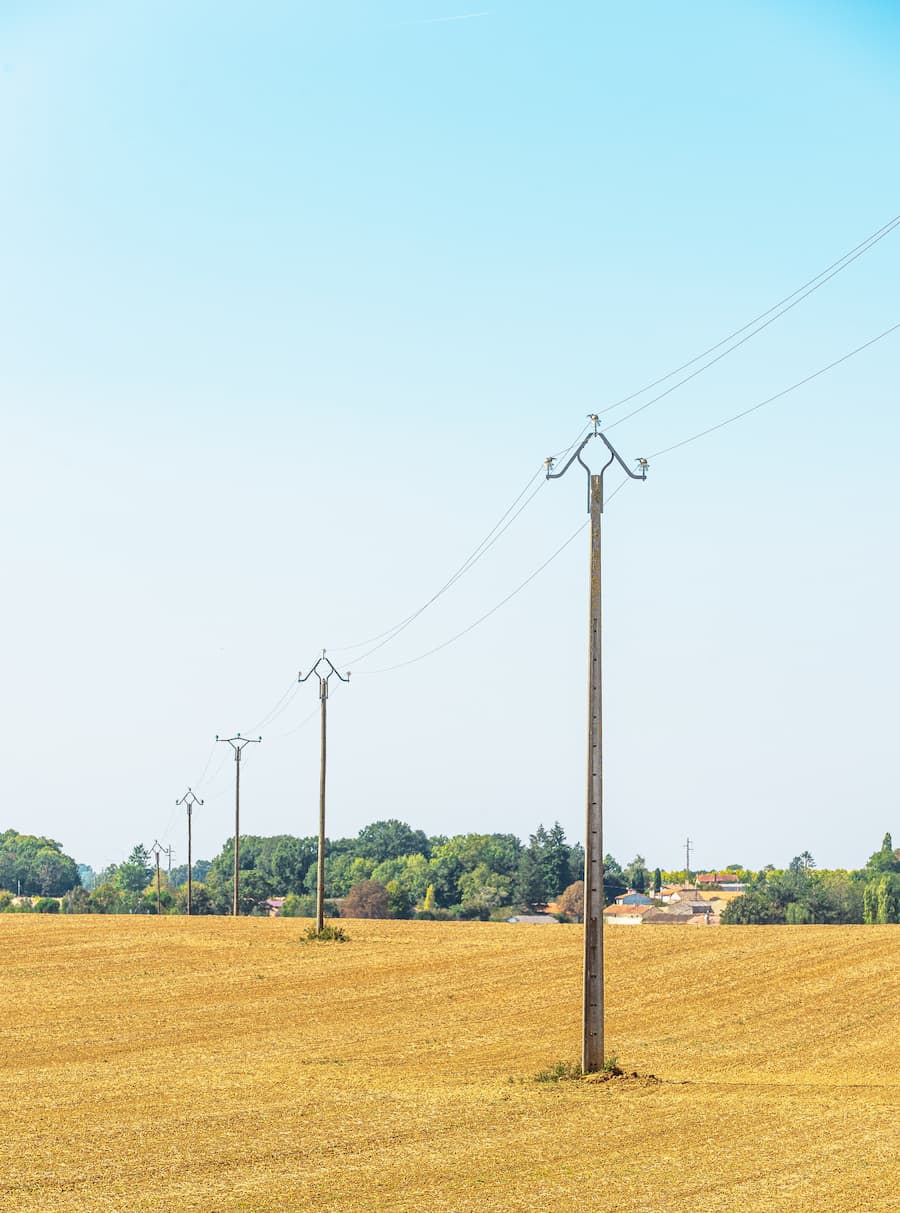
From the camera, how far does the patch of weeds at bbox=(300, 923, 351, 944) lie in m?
67.0

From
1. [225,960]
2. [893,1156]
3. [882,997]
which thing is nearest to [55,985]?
[225,960]

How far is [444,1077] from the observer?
3328 centimetres

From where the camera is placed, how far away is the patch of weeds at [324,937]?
6700cm

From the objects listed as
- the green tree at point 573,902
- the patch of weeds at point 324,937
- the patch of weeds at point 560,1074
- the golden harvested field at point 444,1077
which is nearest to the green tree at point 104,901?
the green tree at point 573,902

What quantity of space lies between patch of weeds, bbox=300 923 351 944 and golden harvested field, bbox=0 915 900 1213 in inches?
25.0

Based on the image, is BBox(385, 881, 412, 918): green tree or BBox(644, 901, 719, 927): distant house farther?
BBox(385, 881, 412, 918): green tree

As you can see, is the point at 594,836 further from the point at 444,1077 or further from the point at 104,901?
the point at 104,901

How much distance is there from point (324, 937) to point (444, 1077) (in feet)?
115

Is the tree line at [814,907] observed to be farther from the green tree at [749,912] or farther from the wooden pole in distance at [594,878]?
the wooden pole in distance at [594,878]

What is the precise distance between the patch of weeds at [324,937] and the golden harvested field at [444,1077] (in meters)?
0.64

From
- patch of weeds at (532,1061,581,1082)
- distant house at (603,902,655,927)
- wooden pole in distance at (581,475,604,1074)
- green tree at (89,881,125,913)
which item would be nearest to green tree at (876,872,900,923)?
distant house at (603,902,655,927)

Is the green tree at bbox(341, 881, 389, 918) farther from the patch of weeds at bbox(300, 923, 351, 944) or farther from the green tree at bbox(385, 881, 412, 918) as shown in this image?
the patch of weeds at bbox(300, 923, 351, 944)

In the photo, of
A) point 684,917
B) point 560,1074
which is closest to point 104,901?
point 684,917

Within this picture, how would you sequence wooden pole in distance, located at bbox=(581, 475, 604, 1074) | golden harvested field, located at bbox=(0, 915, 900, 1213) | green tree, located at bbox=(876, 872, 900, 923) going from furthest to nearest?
green tree, located at bbox=(876, 872, 900, 923) < wooden pole in distance, located at bbox=(581, 475, 604, 1074) < golden harvested field, located at bbox=(0, 915, 900, 1213)
